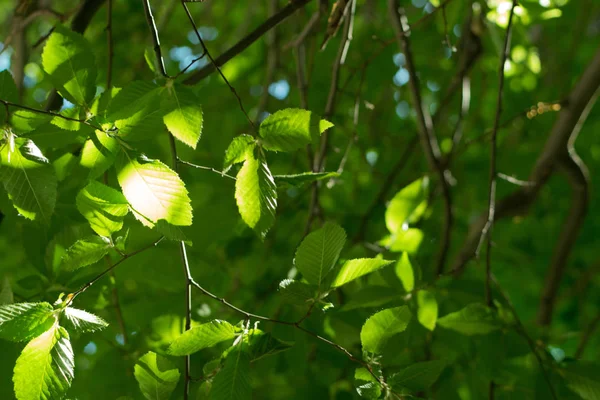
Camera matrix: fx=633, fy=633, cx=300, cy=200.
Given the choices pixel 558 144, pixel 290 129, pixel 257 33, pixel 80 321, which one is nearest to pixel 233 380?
pixel 80 321

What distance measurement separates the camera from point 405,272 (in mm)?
1082

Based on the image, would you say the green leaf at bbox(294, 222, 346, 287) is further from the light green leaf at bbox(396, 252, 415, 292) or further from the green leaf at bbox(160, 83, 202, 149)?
the light green leaf at bbox(396, 252, 415, 292)

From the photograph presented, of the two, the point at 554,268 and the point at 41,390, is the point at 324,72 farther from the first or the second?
the point at 41,390

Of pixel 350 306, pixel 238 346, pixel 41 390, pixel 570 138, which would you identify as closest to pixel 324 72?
pixel 570 138

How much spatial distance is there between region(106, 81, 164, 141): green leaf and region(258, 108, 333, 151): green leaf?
0.13 m

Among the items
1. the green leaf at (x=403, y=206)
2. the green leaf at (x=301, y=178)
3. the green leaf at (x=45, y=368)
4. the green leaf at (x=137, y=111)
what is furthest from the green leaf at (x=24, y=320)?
the green leaf at (x=403, y=206)

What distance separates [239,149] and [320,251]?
0.17 metres

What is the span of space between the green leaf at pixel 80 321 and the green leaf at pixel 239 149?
24 cm

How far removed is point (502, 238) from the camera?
2857 millimetres

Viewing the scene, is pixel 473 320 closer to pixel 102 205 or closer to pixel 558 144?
pixel 102 205

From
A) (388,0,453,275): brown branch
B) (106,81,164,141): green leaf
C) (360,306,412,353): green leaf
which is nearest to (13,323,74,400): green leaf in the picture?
(106,81,164,141): green leaf

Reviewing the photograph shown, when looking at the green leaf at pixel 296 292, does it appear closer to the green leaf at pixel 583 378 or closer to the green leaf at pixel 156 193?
the green leaf at pixel 156 193

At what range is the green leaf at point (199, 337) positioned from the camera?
2.50 feet

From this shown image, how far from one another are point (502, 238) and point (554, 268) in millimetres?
773
